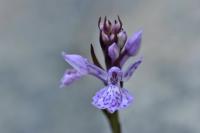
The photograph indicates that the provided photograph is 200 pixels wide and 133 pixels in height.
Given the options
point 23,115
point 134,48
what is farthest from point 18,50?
point 134,48

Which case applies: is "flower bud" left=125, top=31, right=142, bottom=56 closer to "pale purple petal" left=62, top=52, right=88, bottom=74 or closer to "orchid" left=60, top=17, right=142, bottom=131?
"orchid" left=60, top=17, right=142, bottom=131

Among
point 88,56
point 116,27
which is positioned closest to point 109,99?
point 116,27

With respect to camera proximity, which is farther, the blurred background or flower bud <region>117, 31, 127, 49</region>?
the blurred background

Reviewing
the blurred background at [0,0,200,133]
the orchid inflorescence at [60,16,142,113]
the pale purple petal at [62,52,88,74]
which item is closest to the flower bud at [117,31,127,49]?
the orchid inflorescence at [60,16,142,113]

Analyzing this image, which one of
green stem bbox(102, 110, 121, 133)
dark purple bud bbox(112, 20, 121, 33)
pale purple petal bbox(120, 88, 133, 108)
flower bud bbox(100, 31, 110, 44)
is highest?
dark purple bud bbox(112, 20, 121, 33)

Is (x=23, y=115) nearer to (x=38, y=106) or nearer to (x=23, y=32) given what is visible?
(x=38, y=106)
